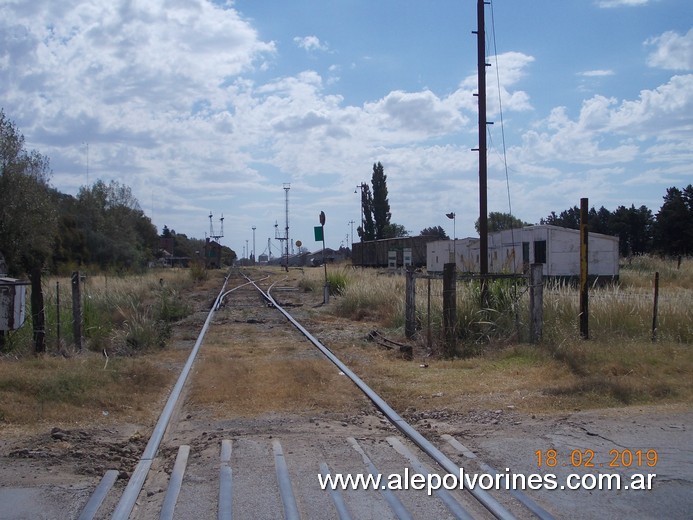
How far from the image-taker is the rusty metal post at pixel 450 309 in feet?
43.0

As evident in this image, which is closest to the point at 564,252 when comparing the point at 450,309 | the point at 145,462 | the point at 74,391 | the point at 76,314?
the point at 450,309

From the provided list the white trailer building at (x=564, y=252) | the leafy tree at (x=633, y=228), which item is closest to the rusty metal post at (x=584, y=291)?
the white trailer building at (x=564, y=252)

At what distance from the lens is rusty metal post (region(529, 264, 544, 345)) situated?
42.3 ft

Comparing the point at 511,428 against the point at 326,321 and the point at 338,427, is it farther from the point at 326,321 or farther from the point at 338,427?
the point at 326,321

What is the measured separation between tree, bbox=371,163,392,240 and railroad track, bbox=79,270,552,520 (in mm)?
71768

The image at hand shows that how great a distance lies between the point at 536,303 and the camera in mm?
12953

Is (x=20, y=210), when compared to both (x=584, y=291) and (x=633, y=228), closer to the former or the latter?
(x=584, y=291)

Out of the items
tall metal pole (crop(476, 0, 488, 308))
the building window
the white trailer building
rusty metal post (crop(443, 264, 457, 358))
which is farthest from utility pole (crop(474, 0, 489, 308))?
the building window

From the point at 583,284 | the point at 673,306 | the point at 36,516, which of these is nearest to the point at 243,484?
the point at 36,516

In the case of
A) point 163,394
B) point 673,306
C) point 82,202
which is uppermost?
point 82,202

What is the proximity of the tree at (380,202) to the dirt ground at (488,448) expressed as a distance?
73174 mm

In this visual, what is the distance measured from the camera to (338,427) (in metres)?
8.08

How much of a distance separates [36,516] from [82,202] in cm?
6529

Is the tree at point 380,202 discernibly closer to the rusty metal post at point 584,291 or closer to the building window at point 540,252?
the building window at point 540,252
